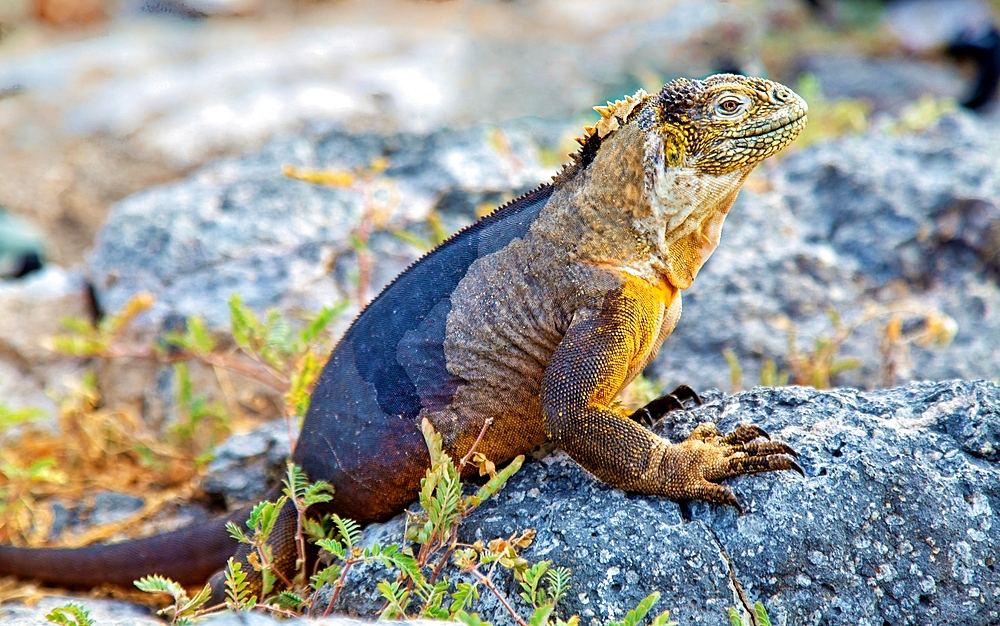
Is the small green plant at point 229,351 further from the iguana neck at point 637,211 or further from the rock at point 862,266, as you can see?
the rock at point 862,266

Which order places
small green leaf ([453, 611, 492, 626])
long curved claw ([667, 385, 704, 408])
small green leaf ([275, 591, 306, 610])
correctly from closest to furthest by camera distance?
small green leaf ([453, 611, 492, 626]), small green leaf ([275, 591, 306, 610]), long curved claw ([667, 385, 704, 408])

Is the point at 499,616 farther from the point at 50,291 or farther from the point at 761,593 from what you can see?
the point at 50,291

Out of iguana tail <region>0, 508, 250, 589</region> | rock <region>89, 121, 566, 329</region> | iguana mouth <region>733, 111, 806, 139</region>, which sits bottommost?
iguana tail <region>0, 508, 250, 589</region>

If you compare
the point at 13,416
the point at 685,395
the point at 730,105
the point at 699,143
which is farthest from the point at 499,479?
the point at 13,416

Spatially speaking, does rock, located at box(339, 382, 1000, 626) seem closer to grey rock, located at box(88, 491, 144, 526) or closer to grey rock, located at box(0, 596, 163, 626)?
grey rock, located at box(0, 596, 163, 626)

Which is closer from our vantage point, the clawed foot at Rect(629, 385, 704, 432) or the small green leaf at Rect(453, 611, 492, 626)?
the small green leaf at Rect(453, 611, 492, 626)

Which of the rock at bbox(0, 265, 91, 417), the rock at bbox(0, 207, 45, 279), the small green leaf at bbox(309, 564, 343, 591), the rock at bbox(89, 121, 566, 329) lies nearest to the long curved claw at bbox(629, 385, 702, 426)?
the small green leaf at bbox(309, 564, 343, 591)

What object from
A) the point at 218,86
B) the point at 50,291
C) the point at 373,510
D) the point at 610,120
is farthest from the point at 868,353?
the point at 218,86
